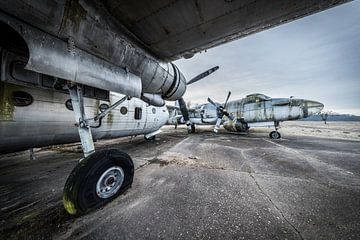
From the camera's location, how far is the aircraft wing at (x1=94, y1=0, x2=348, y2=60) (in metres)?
1.57

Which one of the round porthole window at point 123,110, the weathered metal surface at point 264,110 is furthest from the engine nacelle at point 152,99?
the weathered metal surface at point 264,110

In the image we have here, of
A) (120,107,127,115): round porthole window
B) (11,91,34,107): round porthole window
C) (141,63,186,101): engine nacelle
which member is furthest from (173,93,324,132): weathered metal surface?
(11,91,34,107): round porthole window

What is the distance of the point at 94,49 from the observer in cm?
183

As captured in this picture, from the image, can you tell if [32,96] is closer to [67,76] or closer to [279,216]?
[67,76]

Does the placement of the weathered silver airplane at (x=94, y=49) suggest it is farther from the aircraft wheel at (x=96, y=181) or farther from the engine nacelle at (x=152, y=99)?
the engine nacelle at (x=152, y=99)

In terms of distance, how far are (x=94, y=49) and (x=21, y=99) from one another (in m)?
2.10

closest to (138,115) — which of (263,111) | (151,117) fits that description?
(151,117)

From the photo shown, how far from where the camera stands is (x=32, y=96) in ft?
8.54

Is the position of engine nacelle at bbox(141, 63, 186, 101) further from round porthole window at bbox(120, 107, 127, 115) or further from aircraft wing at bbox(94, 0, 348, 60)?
round porthole window at bbox(120, 107, 127, 115)

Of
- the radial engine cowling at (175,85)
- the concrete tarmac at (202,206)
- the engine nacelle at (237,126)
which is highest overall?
the radial engine cowling at (175,85)

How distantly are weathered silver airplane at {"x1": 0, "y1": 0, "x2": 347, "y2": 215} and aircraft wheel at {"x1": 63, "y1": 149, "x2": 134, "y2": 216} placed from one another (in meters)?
0.01

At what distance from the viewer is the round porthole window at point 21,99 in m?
2.39

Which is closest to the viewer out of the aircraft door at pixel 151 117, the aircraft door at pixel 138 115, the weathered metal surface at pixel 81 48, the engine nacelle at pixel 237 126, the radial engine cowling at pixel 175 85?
the weathered metal surface at pixel 81 48

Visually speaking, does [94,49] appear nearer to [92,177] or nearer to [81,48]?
[81,48]
